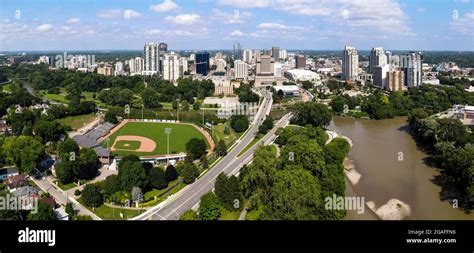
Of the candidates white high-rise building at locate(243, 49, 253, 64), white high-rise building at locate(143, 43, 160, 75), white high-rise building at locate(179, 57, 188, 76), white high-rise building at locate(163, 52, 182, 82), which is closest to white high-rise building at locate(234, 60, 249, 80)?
white high-rise building at locate(179, 57, 188, 76)

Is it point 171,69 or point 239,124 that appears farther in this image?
point 171,69

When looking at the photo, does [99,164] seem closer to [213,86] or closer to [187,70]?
[213,86]

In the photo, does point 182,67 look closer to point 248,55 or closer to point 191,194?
point 248,55

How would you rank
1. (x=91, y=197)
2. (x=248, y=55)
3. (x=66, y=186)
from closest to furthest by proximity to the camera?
1. (x=91, y=197)
2. (x=66, y=186)
3. (x=248, y=55)

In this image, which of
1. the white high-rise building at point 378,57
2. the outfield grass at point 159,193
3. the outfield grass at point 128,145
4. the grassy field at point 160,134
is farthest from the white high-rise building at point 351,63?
the outfield grass at point 159,193

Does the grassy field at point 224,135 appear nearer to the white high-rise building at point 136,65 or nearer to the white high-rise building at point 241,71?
the white high-rise building at point 241,71

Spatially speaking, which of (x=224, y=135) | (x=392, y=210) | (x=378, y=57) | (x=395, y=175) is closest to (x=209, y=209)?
(x=392, y=210)
